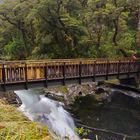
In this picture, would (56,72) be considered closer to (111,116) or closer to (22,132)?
(111,116)

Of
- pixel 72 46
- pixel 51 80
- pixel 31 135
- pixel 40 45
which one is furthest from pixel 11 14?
pixel 31 135

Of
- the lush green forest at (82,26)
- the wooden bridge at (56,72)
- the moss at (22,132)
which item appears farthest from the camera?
the lush green forest at (82,26)

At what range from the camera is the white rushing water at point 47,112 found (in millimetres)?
17656

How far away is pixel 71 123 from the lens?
19.4 metres

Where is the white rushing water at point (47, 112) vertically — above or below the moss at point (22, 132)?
below

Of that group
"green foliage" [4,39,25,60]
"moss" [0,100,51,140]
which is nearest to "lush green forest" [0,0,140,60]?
"green foliage" [4,39,25,60]

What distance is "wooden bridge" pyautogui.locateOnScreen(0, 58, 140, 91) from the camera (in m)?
17.4

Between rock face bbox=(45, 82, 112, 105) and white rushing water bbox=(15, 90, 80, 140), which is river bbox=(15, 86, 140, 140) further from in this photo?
rock face bbox=(45, 82, 112, 105)

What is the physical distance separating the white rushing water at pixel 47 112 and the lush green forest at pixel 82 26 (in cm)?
873

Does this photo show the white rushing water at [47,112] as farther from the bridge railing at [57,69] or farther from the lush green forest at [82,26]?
the lush green forest at [82,26]

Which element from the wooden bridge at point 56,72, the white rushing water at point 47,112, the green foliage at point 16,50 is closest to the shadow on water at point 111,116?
the white rushing water at point 47,112

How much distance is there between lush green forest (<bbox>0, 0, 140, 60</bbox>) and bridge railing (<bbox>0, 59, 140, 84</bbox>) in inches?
130

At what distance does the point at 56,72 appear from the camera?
815 inches

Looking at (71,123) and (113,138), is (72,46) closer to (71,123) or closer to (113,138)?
(71,123)
